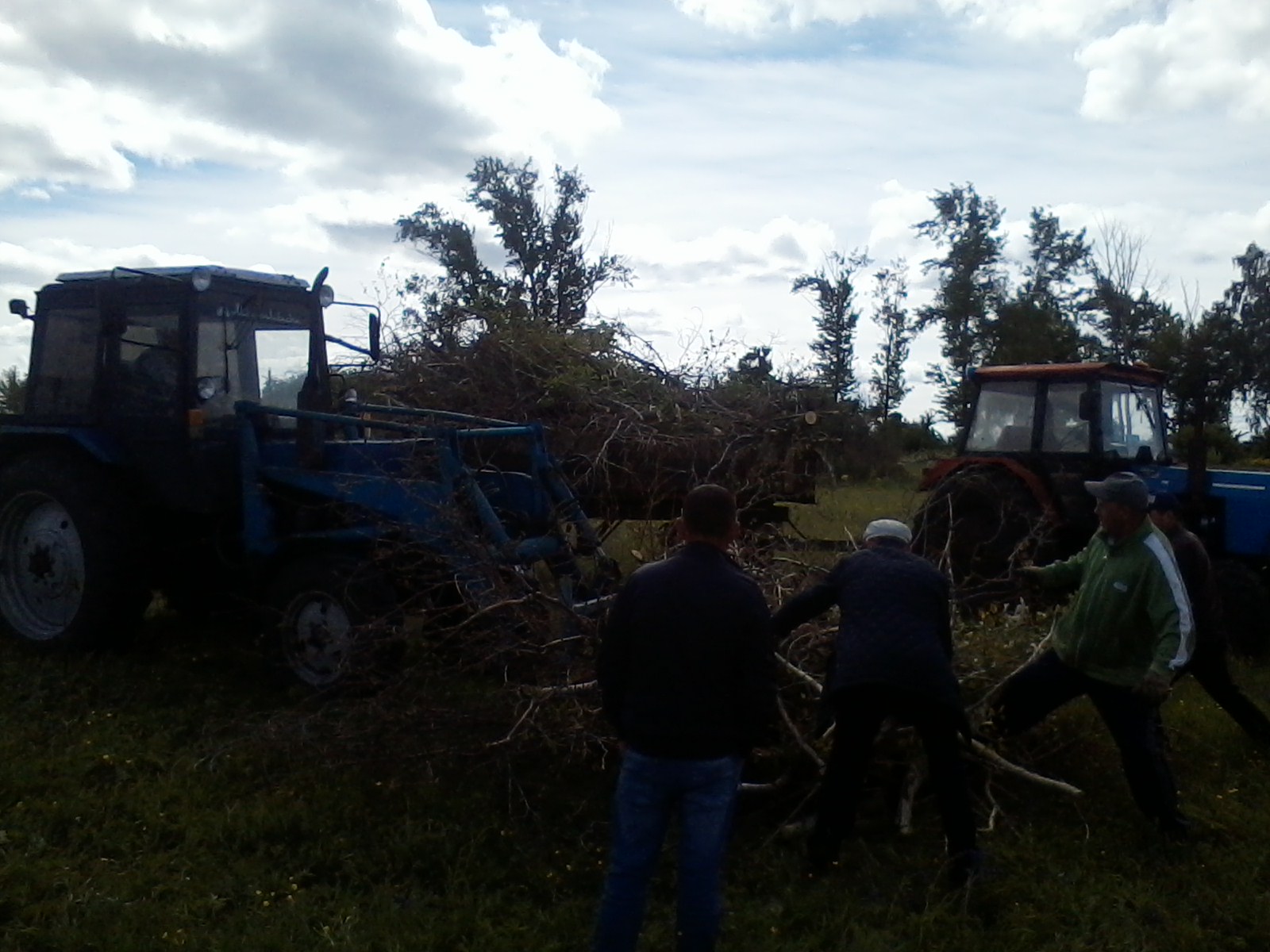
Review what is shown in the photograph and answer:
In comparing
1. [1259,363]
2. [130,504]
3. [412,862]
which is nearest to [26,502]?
[130,504]

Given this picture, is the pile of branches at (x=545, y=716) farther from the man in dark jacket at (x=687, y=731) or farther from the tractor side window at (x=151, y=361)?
the tractor side window at (x=151, y=361)

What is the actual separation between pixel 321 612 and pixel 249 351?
6.15 ft

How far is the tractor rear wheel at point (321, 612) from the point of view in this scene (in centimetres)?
656

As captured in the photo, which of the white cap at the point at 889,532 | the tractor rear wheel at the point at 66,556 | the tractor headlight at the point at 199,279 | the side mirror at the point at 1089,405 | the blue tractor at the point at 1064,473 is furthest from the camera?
the side mirror at the point at 1089,405

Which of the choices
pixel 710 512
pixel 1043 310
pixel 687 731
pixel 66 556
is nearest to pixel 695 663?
pixel 687 731

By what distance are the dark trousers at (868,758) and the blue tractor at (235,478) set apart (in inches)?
76.3

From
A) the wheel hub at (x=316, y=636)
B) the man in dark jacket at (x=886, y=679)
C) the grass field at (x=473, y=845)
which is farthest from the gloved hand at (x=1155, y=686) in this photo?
the wheel hub at (x=316, y=636)

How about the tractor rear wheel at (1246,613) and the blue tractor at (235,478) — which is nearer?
the blue tractor at (235,478)

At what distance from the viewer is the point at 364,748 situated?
5527 millimetres

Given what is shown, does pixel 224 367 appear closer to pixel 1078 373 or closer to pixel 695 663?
pixel 695 663

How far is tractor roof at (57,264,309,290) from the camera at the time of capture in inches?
294

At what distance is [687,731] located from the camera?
11.7 feet

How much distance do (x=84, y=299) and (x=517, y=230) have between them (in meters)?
14.9

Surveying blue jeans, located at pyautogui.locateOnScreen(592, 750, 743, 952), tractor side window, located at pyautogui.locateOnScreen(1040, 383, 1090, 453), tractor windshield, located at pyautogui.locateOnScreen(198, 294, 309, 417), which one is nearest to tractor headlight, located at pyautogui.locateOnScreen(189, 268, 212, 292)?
tractor windshield, located at pyautogui.locateOnScreen(198, 294, 309, 417)
